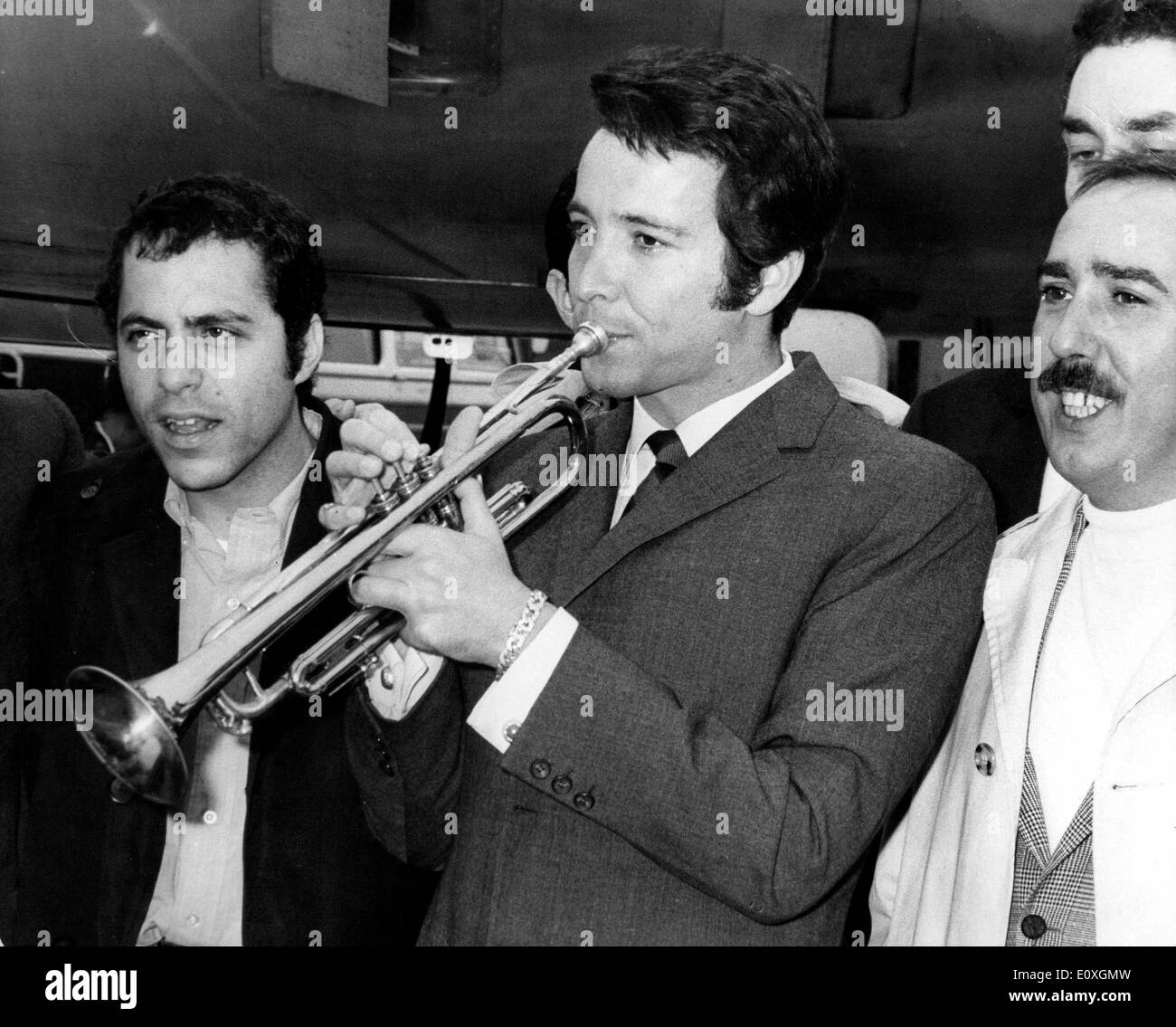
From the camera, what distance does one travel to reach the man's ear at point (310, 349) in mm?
2545

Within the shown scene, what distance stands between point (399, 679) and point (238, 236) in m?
0.99

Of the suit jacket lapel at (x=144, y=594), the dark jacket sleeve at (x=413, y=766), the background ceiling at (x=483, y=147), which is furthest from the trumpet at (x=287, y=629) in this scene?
the background ceiling at (x=483, y=147)

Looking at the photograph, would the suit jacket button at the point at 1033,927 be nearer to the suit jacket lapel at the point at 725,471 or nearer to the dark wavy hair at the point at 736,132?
the suit jacket lapel at the point at 725,471

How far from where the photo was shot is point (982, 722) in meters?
1.99

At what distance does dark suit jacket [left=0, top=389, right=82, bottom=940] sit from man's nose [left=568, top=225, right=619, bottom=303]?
4.01ft

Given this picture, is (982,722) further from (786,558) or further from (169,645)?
(169,645)

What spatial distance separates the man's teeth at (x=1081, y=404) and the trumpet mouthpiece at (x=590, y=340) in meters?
0.67

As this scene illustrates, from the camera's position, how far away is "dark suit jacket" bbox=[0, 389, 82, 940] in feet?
7.93

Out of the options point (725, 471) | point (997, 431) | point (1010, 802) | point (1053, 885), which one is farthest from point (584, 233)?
→ point (1053, 885)

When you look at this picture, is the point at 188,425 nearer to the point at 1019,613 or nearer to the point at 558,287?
the point at 558,287

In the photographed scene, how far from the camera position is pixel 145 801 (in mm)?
2246

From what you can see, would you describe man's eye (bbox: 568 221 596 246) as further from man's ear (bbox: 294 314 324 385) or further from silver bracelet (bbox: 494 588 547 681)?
man's ear (bbox: 294 314 324 385)
